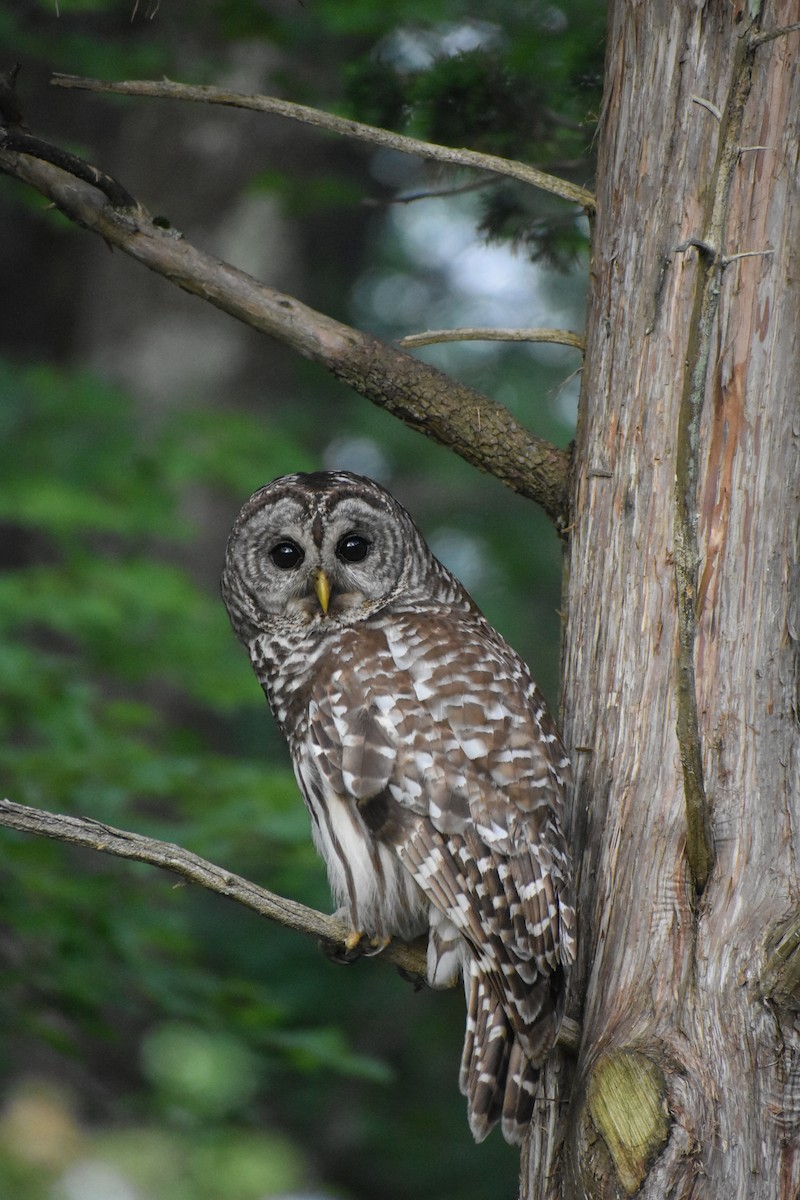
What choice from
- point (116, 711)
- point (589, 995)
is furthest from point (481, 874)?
point (116, 711)

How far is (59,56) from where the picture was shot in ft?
16.1

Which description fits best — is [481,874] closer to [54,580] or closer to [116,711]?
[116,711]

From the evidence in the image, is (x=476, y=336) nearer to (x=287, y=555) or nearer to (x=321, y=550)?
→ (x=321, y=550)

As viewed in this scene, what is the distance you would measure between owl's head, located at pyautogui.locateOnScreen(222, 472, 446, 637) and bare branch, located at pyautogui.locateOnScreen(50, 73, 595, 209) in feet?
3.44

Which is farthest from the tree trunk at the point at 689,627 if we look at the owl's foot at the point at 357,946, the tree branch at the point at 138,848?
the tree branch at the point at 138,848

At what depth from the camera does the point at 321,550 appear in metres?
3.46

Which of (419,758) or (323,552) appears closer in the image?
(419,758)

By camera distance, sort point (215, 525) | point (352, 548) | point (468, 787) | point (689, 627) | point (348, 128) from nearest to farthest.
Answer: point (689, 627) → point (348, 128) → point (468, 787) → point (352, 548) → point (215, 525)

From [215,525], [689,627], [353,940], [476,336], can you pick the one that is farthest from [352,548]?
[215,525]

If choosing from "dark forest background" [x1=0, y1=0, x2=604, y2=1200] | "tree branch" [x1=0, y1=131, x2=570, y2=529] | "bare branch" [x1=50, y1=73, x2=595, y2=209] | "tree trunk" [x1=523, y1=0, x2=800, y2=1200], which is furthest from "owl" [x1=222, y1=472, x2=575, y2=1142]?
"bare branch" [x1=50, y1=73, x2=595, y2=209]

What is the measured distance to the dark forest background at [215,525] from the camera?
12.3 feet

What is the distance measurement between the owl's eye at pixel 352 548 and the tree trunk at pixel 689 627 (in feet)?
2.86

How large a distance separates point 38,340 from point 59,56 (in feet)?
11.5

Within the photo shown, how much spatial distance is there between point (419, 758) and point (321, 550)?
0.77 metres
